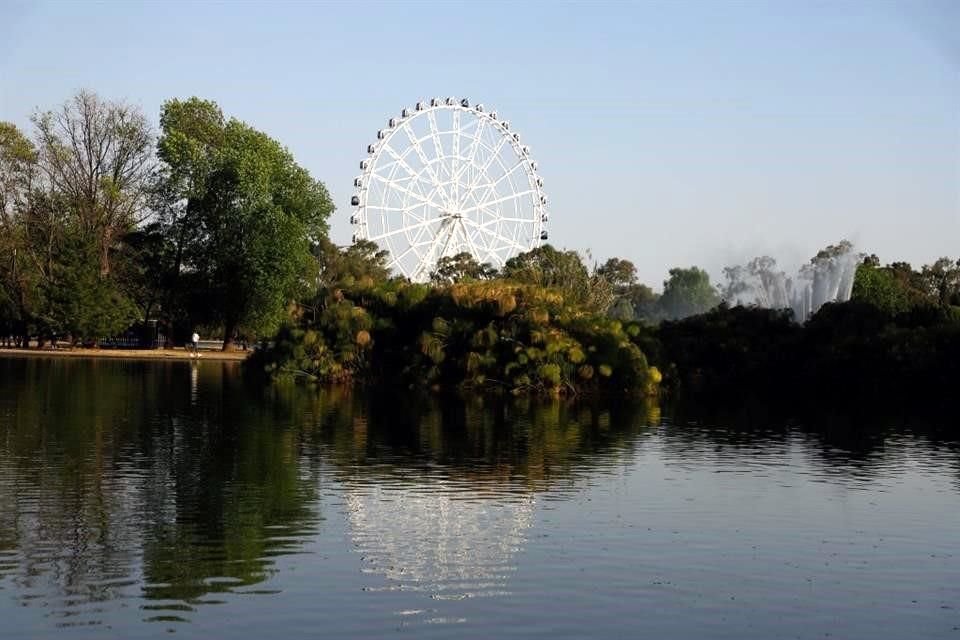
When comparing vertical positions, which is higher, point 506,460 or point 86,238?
point 86,238

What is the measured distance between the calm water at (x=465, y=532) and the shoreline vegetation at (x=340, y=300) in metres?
17.5

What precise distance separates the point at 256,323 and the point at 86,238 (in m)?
10.4

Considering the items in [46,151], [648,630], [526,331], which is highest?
[46,151]

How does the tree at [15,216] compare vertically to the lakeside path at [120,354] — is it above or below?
above

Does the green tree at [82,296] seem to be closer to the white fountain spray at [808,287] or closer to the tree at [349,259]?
the tree at [349,259]

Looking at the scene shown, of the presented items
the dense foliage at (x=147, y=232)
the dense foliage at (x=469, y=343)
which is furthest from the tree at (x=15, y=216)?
the dense foliage at (x=469, y=343)

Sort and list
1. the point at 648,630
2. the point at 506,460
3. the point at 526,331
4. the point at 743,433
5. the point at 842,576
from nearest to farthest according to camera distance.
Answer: the point at 648,630
the point at 842,576
the point at 506,460
the point at 743,433
the point at 526,331

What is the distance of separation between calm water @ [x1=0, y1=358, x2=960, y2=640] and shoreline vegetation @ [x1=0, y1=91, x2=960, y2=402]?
17.5m

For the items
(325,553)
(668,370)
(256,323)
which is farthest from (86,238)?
(325,553)

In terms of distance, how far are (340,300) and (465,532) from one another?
39.4 m

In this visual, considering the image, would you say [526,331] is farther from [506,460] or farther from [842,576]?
[842,576]

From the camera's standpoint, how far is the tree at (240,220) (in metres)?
74.5

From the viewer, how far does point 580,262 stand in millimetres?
88312

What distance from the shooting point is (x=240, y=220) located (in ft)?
247
